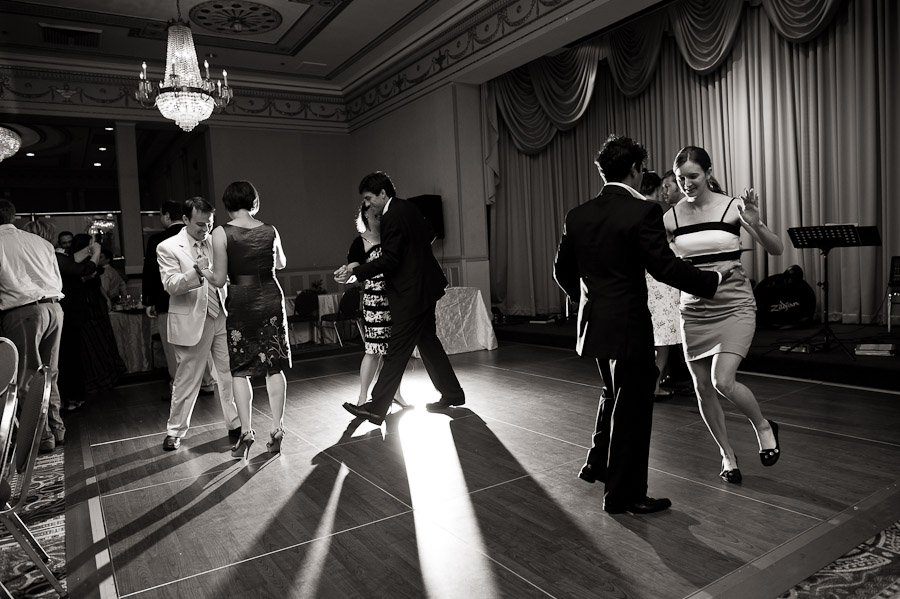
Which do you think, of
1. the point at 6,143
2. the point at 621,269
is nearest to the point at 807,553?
the point at 621,269

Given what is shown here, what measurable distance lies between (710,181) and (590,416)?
1773 mm

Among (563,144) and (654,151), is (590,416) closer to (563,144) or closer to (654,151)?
(654,151)

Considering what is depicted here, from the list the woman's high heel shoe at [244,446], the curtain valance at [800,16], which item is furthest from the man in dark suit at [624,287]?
the curtain valance at [800,16]

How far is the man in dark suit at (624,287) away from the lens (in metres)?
2.35

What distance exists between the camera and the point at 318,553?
2.41 metres

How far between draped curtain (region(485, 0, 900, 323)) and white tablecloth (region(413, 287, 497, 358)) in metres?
2.04

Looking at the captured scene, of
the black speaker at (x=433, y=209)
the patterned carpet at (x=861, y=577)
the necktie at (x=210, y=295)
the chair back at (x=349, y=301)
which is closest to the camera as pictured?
the patterned carpet at (x=861, y=577)

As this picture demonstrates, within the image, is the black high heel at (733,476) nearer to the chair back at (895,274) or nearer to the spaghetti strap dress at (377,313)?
the spaghetti strap dress at (377,313)

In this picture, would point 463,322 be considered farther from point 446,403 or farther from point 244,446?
point 244,446

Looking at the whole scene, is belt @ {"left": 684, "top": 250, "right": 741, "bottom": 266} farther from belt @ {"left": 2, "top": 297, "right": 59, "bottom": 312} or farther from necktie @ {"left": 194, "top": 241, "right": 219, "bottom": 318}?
belt @ {"left": 2, "top": 297, "right": 59, "bottom": 312}

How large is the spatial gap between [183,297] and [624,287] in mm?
2698

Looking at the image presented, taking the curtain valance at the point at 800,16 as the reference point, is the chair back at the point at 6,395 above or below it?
below

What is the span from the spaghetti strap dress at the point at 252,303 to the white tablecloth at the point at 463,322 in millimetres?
3732

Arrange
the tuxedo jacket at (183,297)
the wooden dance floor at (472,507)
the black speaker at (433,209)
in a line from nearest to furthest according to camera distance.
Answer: the wooden dance floor at (472,507) → the tuxedo jacket at (183,297) → the black speaker at (433,209)
